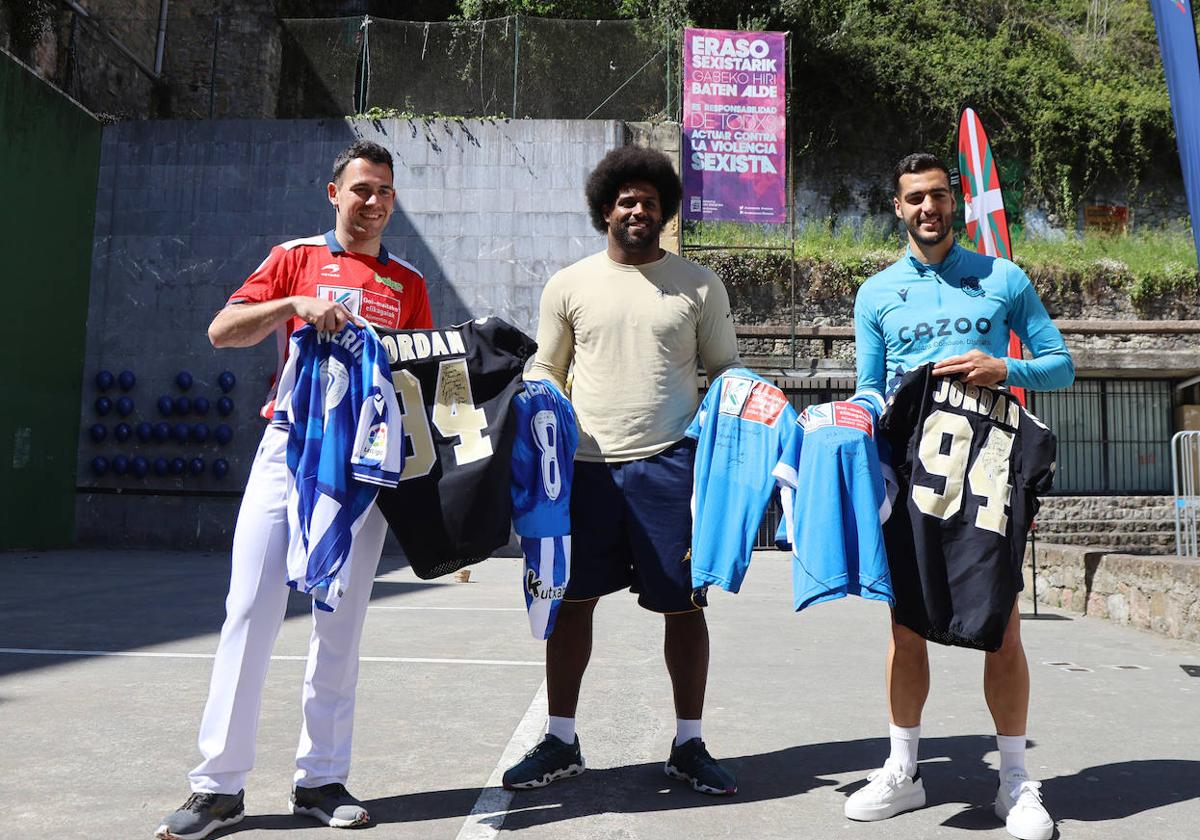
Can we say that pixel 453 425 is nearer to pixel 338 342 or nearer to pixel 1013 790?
pixel 338 342

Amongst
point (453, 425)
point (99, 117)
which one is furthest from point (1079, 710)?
point (99, 117)

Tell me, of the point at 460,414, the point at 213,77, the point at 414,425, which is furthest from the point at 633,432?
the point at 213,77

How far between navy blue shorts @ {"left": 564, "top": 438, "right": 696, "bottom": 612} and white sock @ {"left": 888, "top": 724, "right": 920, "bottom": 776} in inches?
29.9

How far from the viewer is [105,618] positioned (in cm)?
716

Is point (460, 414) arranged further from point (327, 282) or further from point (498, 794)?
point (498, 794)

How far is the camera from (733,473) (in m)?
3.36

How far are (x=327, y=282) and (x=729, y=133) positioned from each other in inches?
552

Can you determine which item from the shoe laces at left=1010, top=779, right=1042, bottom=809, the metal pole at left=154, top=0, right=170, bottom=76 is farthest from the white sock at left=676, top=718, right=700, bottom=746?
the metal pole at left=154, top=0, right=170, bottom=76

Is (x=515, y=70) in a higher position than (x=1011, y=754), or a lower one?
higher

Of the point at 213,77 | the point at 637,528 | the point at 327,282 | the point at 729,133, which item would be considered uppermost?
the point at 213,77

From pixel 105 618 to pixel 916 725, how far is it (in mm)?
5873

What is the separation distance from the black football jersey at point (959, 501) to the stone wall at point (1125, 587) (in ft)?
16.1

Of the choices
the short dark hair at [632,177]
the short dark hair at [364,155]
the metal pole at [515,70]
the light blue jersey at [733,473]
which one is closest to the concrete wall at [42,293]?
the metal pole at [515,70]

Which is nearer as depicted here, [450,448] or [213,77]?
[450,448]
